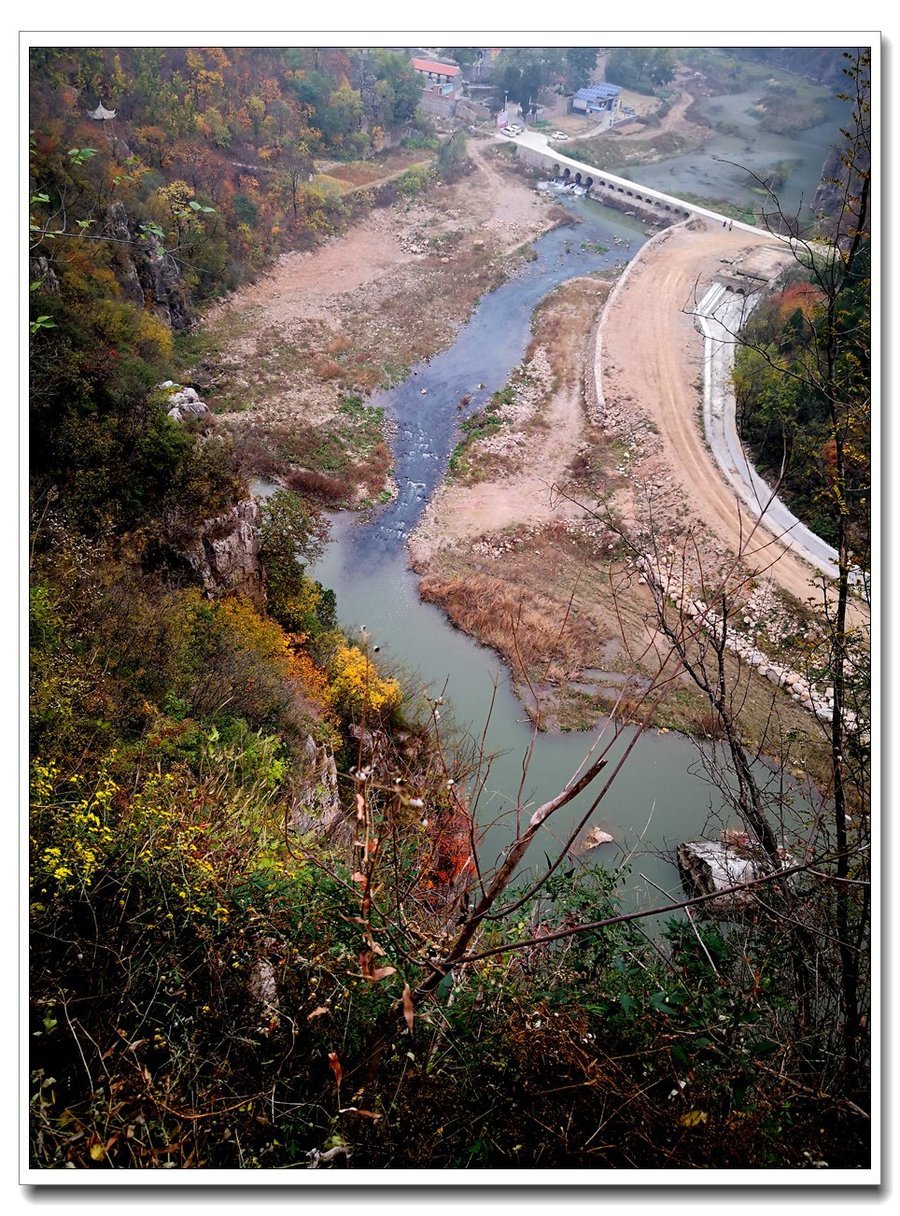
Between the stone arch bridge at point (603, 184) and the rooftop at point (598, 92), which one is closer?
the rooftop at point (598, 92)

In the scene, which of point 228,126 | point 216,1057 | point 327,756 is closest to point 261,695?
point 327,756

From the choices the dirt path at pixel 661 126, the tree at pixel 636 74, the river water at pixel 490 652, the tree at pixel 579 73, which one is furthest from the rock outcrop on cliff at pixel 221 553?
the dirt path at pixel 661 126

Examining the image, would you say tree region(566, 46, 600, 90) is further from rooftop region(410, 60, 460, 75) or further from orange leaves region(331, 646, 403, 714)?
orange leaves region(331, 646, 403, 714)

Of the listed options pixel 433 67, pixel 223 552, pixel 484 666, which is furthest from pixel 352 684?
pixel 433 67

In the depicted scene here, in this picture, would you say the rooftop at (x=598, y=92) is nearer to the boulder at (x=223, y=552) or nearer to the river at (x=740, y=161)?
the river at (x=740, y=161)

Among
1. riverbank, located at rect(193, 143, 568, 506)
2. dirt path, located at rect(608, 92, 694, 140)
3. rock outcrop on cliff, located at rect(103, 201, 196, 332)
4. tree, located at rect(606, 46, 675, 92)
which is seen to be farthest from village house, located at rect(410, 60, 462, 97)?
rock outcrop on cliff, located at rect(103, 201, 196, 332)

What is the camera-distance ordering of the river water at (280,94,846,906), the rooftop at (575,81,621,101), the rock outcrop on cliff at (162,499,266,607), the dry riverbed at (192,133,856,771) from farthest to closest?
the rooftop at (575,81,621,101), the dry riverbed at (192,133,856,771), the rock outcrop on cliff at (162,499,266,607), the river water at (280,94,846,906)
